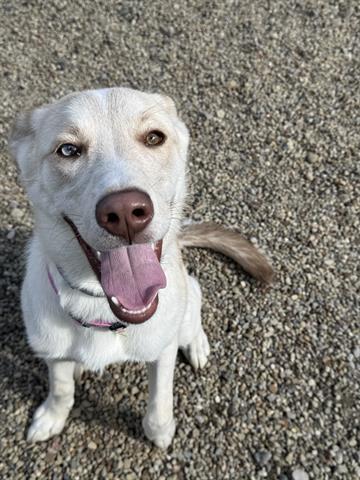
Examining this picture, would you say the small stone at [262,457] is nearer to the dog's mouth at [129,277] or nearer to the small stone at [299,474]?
the small stone at [299,474]

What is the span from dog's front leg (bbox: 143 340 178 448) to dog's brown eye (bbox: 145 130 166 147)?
0.93 metres

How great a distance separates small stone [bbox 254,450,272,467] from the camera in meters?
2.82

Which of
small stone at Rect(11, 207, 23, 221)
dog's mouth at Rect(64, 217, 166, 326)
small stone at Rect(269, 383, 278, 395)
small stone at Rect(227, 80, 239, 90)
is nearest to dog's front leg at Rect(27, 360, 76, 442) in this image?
dog's mouth at Rect(64, 217, 166, 326)

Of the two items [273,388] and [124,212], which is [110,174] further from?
[273,388]

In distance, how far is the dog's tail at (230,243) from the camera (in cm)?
334

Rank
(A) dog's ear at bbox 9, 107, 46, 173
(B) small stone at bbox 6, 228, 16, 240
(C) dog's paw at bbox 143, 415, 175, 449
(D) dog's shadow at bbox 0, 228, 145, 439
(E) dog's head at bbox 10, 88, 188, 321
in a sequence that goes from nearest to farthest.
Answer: (E) dog's head at bbox 10, 88, 188, 321
(A) dog's ear at bbox 9, 107, 46, 173
(C) dog's paw at bbox 143, 415, 175, 449
(D) dog's shadow at bbox 0, 228, 145, 439
(B) small stone at bbox 6, 228, 16, 240

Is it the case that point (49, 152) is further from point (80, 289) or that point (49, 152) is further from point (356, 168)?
point (356, 168)

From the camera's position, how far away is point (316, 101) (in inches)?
184

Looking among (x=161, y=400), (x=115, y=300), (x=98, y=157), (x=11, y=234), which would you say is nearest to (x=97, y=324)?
(x=115, y=300)

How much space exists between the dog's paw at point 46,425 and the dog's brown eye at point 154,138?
161cm

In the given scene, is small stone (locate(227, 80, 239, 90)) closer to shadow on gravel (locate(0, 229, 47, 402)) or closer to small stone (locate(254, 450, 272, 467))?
shadow on gravel (locate(0, 229, 47, 402))

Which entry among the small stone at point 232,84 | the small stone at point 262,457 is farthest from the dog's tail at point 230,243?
the small stone at point 232,84

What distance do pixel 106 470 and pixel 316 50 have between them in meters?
4.23

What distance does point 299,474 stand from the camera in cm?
278
